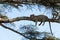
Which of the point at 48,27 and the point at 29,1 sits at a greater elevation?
the point at 29,1

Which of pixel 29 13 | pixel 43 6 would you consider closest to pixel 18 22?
pixel 29 13

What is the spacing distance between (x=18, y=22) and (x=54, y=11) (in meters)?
0.29

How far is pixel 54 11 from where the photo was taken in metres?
1.96

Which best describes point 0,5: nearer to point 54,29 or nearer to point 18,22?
point 18,22

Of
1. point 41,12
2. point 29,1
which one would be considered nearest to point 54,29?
point 41,12

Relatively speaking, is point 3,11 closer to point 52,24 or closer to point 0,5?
point 0,5

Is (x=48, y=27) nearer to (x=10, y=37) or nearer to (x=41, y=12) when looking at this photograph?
(x=41, y=12)

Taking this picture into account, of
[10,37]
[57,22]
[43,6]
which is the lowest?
[10,37]

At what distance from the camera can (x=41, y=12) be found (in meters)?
1.99

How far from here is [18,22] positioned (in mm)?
1973

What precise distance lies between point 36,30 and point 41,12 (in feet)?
0.54

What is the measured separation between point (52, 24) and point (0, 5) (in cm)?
44

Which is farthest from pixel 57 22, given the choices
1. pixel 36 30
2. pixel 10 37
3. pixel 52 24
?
pixel 10 37

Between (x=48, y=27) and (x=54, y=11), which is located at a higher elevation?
(x=54, y=11)
